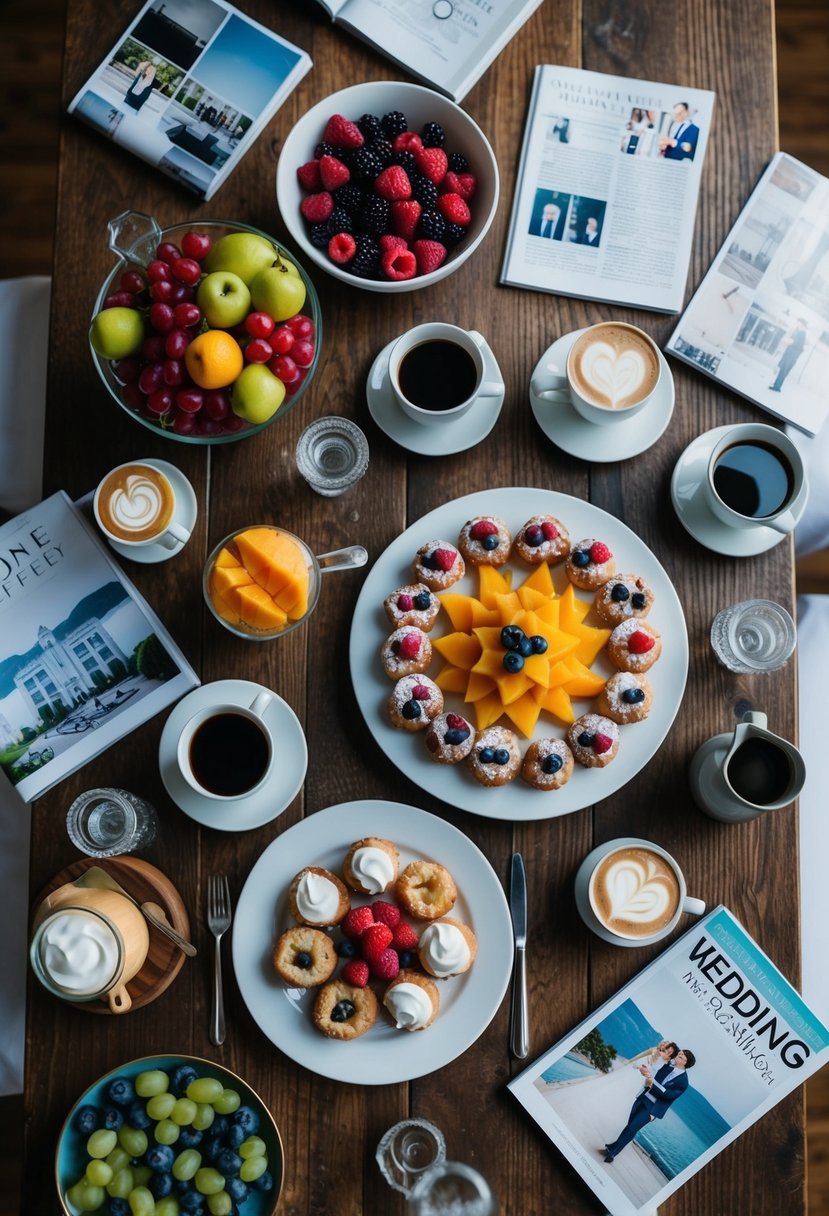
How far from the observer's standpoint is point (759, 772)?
142 centimetres

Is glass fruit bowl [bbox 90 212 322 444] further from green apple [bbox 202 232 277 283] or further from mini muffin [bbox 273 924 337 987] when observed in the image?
mini muffin [bbox 273 924 337 987]

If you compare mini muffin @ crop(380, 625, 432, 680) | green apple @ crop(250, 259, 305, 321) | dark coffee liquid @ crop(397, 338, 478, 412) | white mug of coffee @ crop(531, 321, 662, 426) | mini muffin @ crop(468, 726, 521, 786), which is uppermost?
green apple @ crop(250, 259, 305, 321)

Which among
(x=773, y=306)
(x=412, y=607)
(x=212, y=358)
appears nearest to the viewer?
(x=212, y=358)

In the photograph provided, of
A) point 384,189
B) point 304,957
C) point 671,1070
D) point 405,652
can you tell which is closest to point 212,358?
point 384,189

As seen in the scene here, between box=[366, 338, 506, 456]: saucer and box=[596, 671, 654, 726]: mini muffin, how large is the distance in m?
0.42

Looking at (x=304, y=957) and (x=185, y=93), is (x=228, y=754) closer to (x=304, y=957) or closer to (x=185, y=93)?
(x=304, y=957)

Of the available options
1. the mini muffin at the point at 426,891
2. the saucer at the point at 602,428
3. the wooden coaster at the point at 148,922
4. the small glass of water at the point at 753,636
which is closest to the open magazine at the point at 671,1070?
the mini muffin at the point at 426,891

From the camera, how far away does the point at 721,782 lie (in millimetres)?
1401

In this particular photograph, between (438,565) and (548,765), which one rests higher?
(438,565)

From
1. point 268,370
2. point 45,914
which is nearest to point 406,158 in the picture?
point 268,370

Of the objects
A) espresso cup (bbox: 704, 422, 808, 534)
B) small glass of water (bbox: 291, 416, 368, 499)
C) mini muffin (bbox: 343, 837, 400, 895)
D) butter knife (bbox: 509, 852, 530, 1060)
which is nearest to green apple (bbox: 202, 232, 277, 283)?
small glass of water (bbox: 291, 416, 368, 499)

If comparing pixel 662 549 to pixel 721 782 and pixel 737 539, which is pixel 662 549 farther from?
pixel 721 782

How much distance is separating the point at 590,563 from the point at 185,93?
95cm

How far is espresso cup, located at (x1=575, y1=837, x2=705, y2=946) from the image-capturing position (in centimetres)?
140
